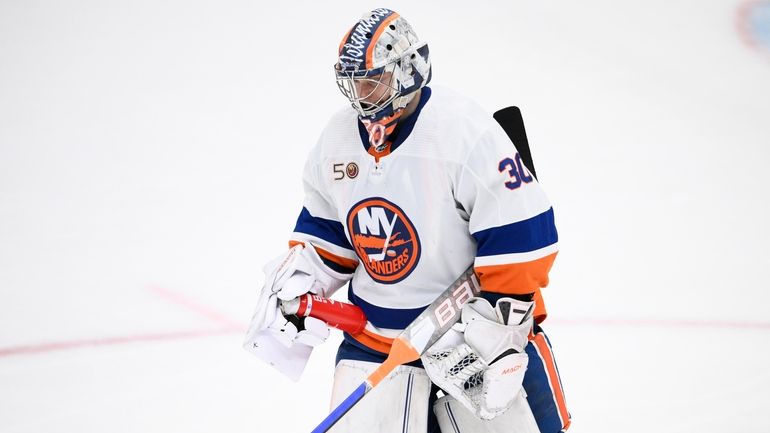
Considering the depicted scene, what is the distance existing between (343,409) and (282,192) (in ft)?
8.59

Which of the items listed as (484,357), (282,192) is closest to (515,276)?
(484,357)

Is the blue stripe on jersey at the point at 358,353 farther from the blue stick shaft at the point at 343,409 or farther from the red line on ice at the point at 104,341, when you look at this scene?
the red line on ice at the point at 104,341

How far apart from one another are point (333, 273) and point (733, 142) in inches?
124

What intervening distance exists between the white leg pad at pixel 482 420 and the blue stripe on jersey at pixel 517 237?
14.2 inches

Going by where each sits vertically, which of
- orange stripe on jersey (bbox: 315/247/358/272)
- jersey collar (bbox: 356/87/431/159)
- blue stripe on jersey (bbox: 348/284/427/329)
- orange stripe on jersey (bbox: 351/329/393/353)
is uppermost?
jersey collar (bbox: 356/87/431/159)

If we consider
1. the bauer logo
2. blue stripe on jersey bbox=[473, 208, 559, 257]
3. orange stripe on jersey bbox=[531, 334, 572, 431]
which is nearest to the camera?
blue stripe on jersey bbox=[473, 208, 559, 257]

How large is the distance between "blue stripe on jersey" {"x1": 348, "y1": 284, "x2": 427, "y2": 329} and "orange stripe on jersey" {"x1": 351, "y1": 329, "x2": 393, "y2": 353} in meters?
0.03

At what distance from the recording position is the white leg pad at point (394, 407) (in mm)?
2123

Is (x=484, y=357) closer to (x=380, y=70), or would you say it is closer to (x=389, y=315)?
(x=389, y=315)

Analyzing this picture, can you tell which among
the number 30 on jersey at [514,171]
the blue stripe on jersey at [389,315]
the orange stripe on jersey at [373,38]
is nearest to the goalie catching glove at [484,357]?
the blue stripe on jersey at [389,315]

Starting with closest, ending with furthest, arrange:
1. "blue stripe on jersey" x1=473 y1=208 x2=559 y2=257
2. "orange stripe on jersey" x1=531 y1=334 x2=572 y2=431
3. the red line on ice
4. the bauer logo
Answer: "blue stripe on jersey" x1=473 y1=208 x2=559 y2=257 < the bauer logo < "orange stripe on jersey" x1=531 y1=334 x2=572 y2=431 < the red line on ice

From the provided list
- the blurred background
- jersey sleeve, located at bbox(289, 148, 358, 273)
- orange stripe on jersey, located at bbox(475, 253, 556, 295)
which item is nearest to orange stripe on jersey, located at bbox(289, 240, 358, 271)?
jersey sleeve, located at bbox(289, 148, 358, 273)

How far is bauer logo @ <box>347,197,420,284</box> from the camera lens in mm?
2121

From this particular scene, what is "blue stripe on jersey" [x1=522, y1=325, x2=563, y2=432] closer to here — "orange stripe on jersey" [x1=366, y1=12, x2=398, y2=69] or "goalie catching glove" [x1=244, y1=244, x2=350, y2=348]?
"goalie catching glove" [x1=244, y1=244, x2=350, y2=348]
